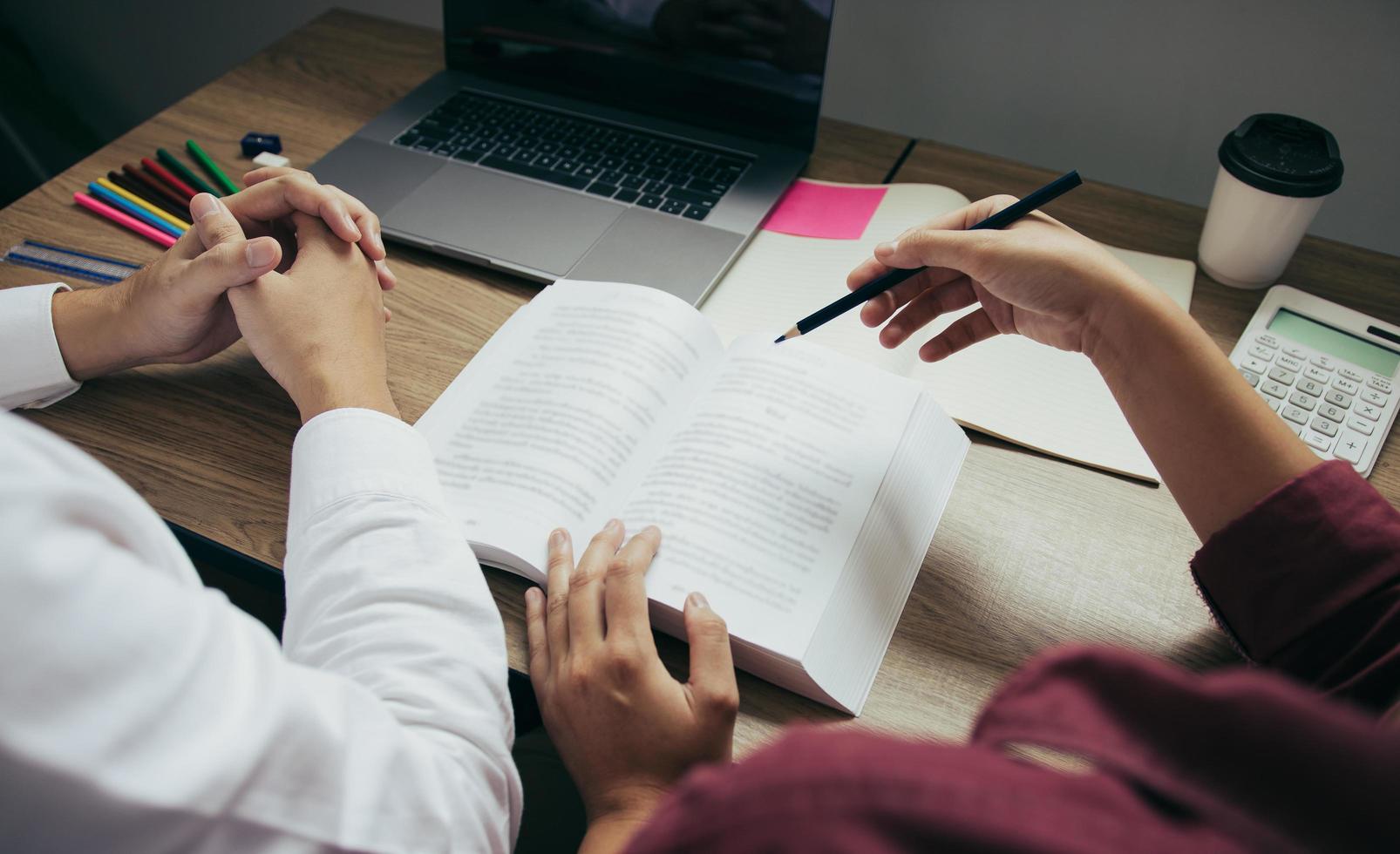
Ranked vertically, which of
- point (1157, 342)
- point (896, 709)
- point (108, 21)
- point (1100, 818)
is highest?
point (1100, 818)

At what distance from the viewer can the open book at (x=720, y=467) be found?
0.57m

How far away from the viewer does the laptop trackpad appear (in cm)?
88

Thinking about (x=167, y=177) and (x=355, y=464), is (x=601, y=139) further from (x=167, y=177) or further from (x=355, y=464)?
(x=355, y=464)

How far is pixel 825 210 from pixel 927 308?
250 mm

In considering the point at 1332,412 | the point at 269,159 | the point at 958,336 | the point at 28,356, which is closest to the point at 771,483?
the point at 958,336

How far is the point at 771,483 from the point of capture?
2.06ft

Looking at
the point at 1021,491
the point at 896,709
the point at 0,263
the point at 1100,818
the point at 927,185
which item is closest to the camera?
the point at 1100,818

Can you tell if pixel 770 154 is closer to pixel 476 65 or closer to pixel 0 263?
pixel 476 65

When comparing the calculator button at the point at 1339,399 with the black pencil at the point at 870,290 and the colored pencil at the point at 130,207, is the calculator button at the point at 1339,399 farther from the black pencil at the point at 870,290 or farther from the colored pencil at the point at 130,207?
the colored pencil at the point at 130,207

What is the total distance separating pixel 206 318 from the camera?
72cm

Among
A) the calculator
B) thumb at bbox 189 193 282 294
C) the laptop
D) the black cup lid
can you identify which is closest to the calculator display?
the calculator

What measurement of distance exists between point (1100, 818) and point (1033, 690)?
0.25 ft

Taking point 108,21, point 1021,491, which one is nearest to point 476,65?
point 1021,491

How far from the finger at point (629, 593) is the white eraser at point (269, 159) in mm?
684
